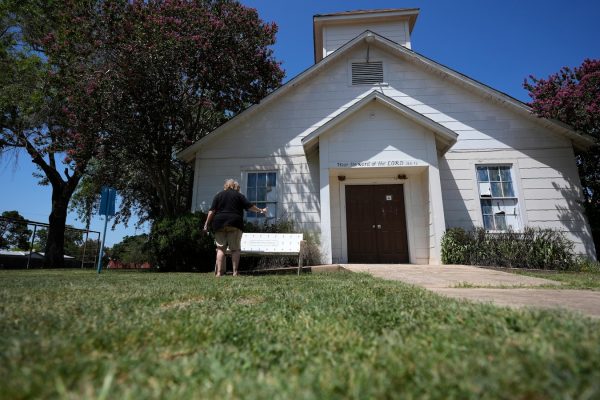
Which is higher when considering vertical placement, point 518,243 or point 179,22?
point 179,22

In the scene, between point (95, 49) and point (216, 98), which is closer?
point (95, 49)

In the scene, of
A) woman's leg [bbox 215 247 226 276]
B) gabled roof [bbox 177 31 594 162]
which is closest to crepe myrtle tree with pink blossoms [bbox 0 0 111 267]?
gabled roof [bbox 177 31 594 162]

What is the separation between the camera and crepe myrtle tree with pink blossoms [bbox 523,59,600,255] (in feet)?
28.1

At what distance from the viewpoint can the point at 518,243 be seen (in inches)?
329

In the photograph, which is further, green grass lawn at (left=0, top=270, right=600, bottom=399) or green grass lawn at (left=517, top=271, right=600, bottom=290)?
green grass lawn at (left=517, top=271, right=600, bottom=290)

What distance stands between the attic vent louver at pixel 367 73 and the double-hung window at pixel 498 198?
4.87 m

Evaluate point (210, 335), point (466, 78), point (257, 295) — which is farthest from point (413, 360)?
point (466, 78)

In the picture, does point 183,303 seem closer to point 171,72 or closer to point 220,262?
point 220,262

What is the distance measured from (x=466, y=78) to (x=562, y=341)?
1158cm

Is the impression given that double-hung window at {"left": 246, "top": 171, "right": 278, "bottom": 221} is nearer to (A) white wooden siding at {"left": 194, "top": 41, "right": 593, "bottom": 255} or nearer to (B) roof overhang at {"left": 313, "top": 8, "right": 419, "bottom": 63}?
(A) white wooden siding at {"left": 194, "top": 41, "right": 593, "bottom": 255}

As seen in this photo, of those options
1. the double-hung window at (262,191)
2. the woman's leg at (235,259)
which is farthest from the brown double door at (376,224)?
the woman's leg at (235,259)

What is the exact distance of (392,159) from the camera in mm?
9375

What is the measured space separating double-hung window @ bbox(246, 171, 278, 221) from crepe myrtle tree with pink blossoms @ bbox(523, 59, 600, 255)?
8.63 metres

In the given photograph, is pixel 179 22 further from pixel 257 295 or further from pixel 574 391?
pixel 574 391
